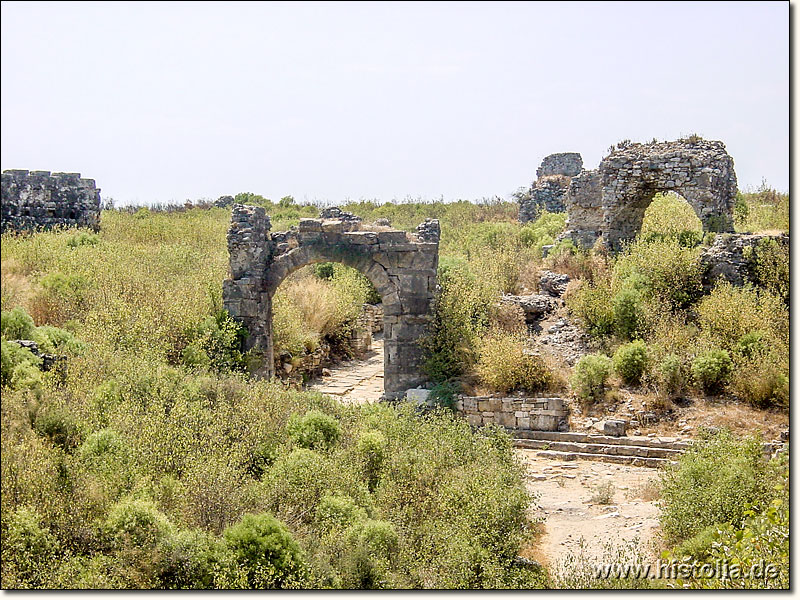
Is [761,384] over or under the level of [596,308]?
under

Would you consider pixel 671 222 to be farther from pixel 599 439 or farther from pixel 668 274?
pixel 599 439

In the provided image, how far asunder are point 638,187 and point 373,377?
7.06m

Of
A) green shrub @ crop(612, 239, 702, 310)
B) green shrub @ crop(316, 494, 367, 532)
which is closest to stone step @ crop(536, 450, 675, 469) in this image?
green shrub @ crop(612, 239, 702, 310)

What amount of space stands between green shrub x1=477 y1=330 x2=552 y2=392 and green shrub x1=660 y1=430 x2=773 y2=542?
401cm

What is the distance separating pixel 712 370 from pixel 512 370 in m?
3.07

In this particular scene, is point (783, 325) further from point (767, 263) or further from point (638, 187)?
point (638, 187)

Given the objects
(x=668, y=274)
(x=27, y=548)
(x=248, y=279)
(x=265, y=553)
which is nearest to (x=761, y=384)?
(x=668, y=274)

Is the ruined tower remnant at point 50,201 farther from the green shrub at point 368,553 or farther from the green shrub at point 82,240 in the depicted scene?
the green shrub at point 368,553

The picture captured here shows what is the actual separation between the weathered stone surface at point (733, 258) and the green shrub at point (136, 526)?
11331 millimetres

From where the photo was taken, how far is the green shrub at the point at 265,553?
6.57m

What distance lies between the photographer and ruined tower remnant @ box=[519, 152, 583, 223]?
27266 millimetres

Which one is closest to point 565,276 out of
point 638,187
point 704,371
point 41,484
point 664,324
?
point 638,187

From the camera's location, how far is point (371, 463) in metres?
9.45

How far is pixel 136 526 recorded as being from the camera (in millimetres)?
6699
